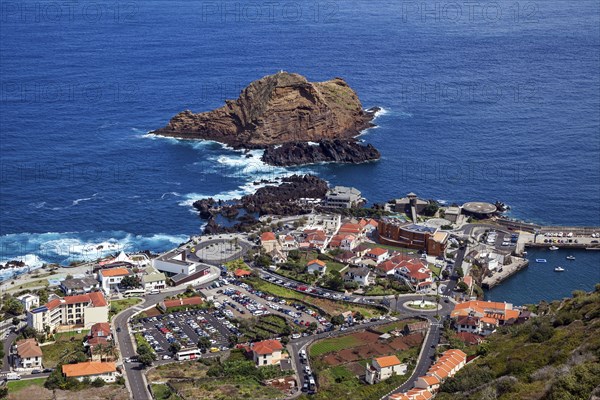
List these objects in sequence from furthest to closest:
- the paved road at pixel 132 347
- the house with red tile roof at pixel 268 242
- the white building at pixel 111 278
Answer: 1. the house with red tile roof at pixel 268 242
2. the white building at pixel 111 278
3. the paved road at pixel 132 347

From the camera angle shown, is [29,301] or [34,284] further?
[34,284]

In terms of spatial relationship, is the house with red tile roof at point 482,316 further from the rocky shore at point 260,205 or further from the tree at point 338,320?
the rocky shore at point 260,205

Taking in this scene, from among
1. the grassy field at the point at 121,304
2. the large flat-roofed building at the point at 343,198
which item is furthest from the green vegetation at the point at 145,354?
the large flat-roofed building at the point at 343,198

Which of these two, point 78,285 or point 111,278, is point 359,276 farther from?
point 78,285

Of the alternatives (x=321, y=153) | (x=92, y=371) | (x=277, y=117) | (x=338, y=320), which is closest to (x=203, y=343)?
(x=92, y=371)

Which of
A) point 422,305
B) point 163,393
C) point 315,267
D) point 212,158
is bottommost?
point 163,393

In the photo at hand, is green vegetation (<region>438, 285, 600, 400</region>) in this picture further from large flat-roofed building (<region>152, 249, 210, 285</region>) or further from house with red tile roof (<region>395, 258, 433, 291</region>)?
large flat-roofed building (<region>152, 249, 210, 285</region>)

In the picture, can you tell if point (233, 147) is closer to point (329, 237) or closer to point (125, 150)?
point (125, 150)
